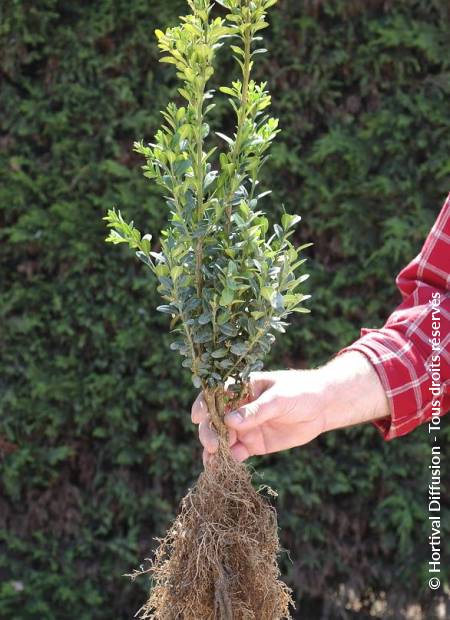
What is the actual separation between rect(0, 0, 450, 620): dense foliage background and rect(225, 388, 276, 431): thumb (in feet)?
5.94

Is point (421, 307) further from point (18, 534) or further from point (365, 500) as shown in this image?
point (18, 534)

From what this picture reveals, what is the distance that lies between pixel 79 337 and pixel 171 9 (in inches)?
53.4

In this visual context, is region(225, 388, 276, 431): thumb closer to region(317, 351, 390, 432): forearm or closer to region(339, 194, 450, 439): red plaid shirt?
region(317, 351, 390, 432): forearm

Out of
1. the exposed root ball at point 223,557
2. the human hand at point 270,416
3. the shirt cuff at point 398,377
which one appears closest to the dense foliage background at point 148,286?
the shirt cuff at point 398,377

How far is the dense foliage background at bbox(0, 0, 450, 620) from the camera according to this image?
3424 millimetres

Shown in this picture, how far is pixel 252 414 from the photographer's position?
1607mm

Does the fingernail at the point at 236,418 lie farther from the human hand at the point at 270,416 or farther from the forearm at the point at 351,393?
the forearm at the point at 351,393

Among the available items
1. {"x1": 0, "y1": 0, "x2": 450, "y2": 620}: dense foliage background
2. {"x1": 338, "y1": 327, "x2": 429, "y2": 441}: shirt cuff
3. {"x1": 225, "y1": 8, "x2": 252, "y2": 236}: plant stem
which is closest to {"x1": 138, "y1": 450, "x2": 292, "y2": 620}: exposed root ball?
{"x1": 338, "y1": 327, "x2": 429, "y2": 441}: shirt cuff

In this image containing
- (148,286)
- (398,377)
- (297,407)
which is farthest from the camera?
(148,286)

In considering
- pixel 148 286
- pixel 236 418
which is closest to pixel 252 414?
pixel 236 418

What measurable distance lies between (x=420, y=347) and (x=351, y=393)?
0.69 feet

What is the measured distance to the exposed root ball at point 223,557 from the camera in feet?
5.19

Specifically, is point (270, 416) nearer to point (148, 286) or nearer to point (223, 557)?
point (223, 557)

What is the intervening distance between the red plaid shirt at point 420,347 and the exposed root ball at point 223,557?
0.38 meters
